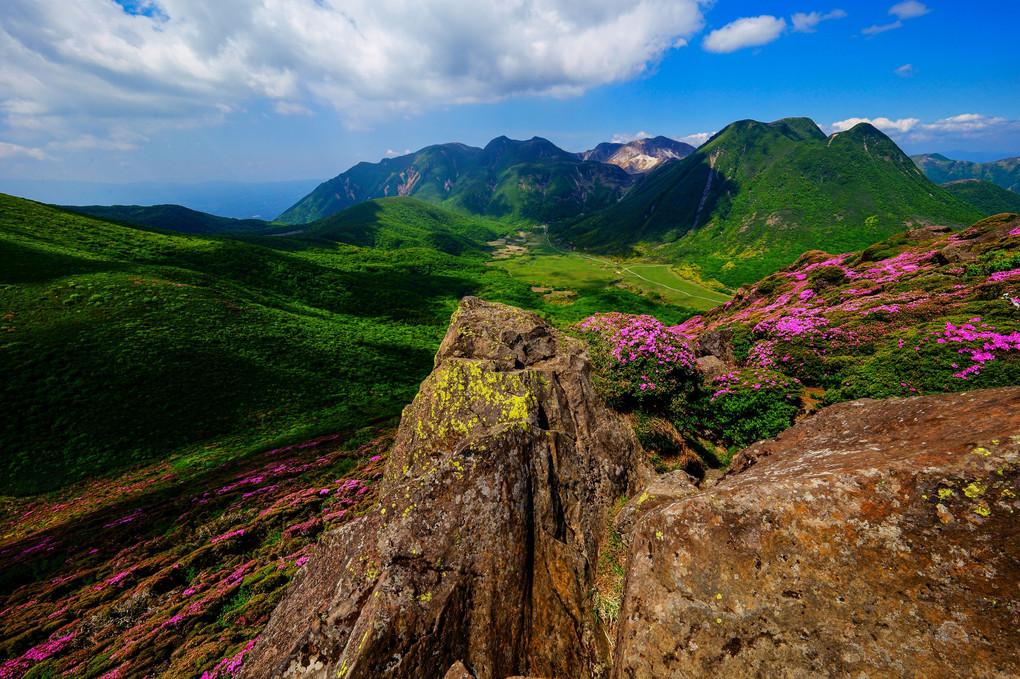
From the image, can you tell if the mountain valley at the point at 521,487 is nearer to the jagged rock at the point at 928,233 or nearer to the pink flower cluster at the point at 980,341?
the pink flower cluster at the point at 980,341

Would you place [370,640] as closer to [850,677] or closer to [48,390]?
[850,677]

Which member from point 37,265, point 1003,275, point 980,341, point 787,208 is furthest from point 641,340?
point 787,208

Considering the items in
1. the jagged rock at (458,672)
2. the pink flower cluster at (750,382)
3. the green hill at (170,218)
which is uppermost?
the green hill at (170,218)

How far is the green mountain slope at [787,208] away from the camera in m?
124

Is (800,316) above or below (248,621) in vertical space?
above

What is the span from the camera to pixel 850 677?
5.14 metres

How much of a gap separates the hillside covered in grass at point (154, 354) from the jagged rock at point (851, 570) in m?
24.5

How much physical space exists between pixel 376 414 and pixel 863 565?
27.1 m

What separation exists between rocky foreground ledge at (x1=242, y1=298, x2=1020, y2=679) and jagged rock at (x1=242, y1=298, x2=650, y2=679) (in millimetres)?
46

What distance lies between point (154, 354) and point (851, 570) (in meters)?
43.0

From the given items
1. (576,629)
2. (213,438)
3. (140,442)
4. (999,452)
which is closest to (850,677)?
(999,452)

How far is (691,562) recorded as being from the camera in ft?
22.0

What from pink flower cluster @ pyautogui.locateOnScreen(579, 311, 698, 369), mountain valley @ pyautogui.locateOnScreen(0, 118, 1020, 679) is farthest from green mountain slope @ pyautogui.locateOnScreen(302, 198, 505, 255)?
pink flower cluster @ pyautogui.locateOnScreen(579, 311, 698, 369)

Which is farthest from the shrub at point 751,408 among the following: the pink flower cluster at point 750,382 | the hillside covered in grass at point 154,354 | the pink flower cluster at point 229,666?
the hillside covered in grass at point 154,354
